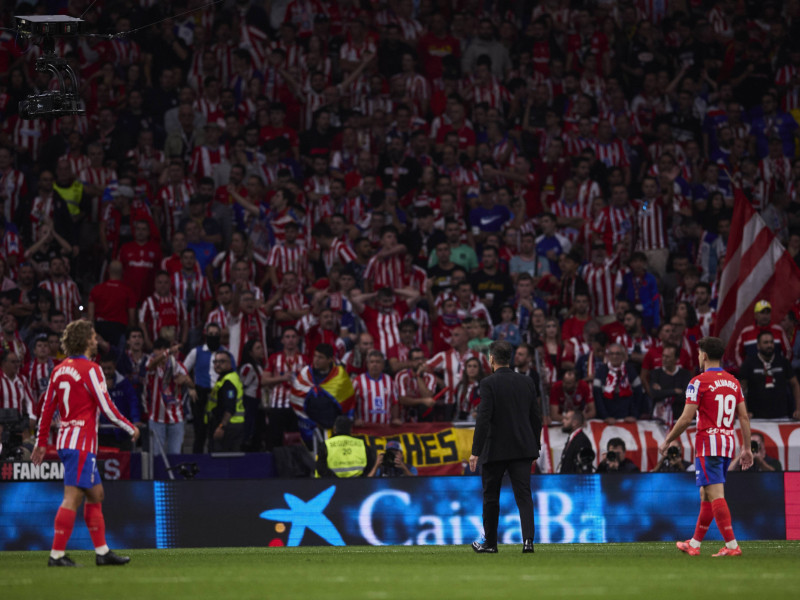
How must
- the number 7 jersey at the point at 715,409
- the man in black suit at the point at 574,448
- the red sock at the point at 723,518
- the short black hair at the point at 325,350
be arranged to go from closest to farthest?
the red sock at the point at 723,518 → the number 7 jersey at the point at 715,409 → the man in black suit at the point at 574,448 → the short black hair at the point at 325,350

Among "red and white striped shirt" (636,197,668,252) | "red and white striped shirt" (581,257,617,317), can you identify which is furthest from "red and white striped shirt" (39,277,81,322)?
"red and white striped shirt" (636,197,668,252)

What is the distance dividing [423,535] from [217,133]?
10.2 meters

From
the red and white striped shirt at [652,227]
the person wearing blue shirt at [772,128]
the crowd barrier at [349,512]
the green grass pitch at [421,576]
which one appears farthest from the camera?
the person wearing blue shirt at [772,128]

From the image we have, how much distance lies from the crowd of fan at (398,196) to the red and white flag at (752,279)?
264mm

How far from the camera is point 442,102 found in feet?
78.1

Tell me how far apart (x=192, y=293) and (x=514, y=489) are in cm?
991

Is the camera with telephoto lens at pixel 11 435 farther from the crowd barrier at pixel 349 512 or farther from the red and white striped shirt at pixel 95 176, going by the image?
the red and white striped shirt at pixel 95 176

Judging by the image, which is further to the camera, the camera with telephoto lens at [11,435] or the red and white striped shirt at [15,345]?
the red and white striped shirt at [15,345]

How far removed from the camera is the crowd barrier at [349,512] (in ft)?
47.3

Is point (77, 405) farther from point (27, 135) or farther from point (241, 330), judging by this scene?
point (27, 135)

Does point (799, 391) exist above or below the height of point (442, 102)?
below

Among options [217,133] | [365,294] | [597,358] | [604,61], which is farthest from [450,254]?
[604,61]

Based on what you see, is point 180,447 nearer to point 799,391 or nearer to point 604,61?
point 799,391

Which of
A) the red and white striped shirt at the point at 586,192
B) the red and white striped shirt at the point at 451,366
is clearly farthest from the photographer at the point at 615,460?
the red and white striped shirt at the point at 586,192
